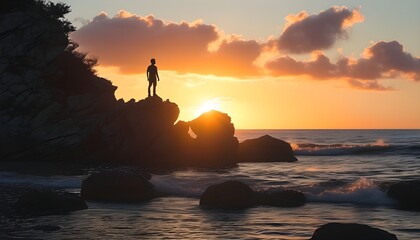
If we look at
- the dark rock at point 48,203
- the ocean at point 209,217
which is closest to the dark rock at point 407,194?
the ocean at point 209,217

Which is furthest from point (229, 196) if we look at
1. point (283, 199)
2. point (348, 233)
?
point (348, 233)

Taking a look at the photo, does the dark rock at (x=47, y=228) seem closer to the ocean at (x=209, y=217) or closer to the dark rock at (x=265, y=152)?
the ocean at (x=209, y=217)

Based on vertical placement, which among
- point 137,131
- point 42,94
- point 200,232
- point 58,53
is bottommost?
point 200,232

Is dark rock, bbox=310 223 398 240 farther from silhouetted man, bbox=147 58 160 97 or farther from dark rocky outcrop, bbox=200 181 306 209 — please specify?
silhouetted man, bbox=147 58 160 97

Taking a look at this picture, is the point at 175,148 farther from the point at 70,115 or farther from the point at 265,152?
the point at 265,152

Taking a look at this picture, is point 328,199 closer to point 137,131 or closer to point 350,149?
point 137,131

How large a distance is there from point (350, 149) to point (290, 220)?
57590 millimetres

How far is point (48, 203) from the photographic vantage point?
1747cm

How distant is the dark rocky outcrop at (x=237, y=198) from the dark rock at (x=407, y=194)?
3.62m

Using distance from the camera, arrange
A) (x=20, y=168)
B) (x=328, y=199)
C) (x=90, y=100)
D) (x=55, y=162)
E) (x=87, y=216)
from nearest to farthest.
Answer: (x=87, y=216) < (x=328, y=199) < (x=20, y=168) < (x=55, y=162) < (x=90, y=100)

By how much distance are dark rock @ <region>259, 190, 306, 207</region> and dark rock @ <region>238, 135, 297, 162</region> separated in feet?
88.6

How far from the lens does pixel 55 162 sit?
38344 mm

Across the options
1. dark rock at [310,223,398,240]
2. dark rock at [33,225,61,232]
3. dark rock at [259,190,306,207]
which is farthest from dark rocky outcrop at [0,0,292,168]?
dark rock at [310,223,398,240]

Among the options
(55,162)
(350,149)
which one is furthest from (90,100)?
(350,149)
